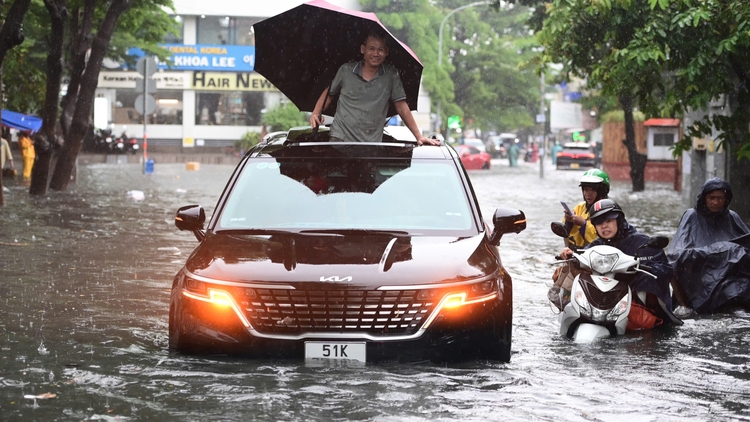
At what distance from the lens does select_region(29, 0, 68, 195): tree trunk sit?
74.1 ft

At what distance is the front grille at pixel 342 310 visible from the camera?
6430 mm

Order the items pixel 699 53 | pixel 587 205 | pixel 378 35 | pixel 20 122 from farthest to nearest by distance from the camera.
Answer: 1. pixel 20 122
2. pixel 699 53
3. pixel 587 205
4. pixel 378 35

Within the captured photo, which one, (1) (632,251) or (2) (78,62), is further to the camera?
(2) (78,62)

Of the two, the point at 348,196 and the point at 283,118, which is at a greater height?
the point at 283,118

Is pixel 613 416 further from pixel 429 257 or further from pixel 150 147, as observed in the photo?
pixel 150 147

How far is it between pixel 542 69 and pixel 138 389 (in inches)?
568

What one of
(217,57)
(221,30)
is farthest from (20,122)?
(221,30)

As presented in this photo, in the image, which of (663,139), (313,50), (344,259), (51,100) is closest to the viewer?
(344,259)

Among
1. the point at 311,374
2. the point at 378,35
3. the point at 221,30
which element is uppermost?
the point at 221,30

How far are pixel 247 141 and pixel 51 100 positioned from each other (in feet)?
122

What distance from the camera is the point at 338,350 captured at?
6.40 m

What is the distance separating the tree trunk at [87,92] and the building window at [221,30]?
41.3 metres

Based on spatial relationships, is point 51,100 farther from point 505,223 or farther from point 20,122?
point 505,223

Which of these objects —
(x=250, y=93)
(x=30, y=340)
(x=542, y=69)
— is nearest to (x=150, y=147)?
(x=250, y=93)
